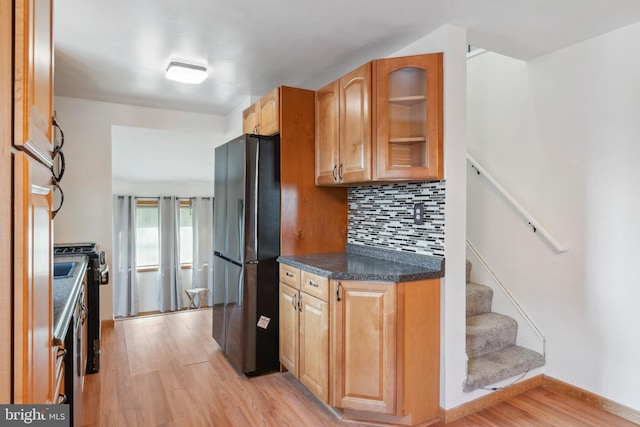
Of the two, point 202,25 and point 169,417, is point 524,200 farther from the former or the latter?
point 169,417

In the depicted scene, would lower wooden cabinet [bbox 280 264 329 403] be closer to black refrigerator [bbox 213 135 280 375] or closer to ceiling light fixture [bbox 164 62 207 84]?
black refrigerator [bbox 213 135 280 375]

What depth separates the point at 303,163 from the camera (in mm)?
2879

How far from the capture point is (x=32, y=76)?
0.78 m

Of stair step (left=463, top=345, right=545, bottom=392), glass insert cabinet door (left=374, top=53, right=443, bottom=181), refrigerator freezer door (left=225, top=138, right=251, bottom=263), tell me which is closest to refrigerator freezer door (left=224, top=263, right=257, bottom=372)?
refrigerator freezer door (left=225, top=138, right=251, bottom=263)

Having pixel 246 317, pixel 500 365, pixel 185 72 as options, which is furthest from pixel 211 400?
pixel 185 72

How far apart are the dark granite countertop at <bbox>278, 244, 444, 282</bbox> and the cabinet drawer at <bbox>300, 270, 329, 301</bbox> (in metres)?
0.03

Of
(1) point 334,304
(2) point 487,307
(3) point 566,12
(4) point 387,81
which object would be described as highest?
(3) point 566,12

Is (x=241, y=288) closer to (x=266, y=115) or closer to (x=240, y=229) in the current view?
(x=240, y=229)

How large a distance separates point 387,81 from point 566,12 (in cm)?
102

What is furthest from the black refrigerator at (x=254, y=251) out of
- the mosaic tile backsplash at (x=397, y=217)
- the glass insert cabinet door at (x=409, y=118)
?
the glass insert cabinet door at (x=409, y=118)

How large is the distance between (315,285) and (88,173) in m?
2.87

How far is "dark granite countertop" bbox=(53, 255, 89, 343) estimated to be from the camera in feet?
3.86

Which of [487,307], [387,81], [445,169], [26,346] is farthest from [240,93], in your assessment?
[26,346]

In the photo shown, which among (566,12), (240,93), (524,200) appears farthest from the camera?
(240,93)
